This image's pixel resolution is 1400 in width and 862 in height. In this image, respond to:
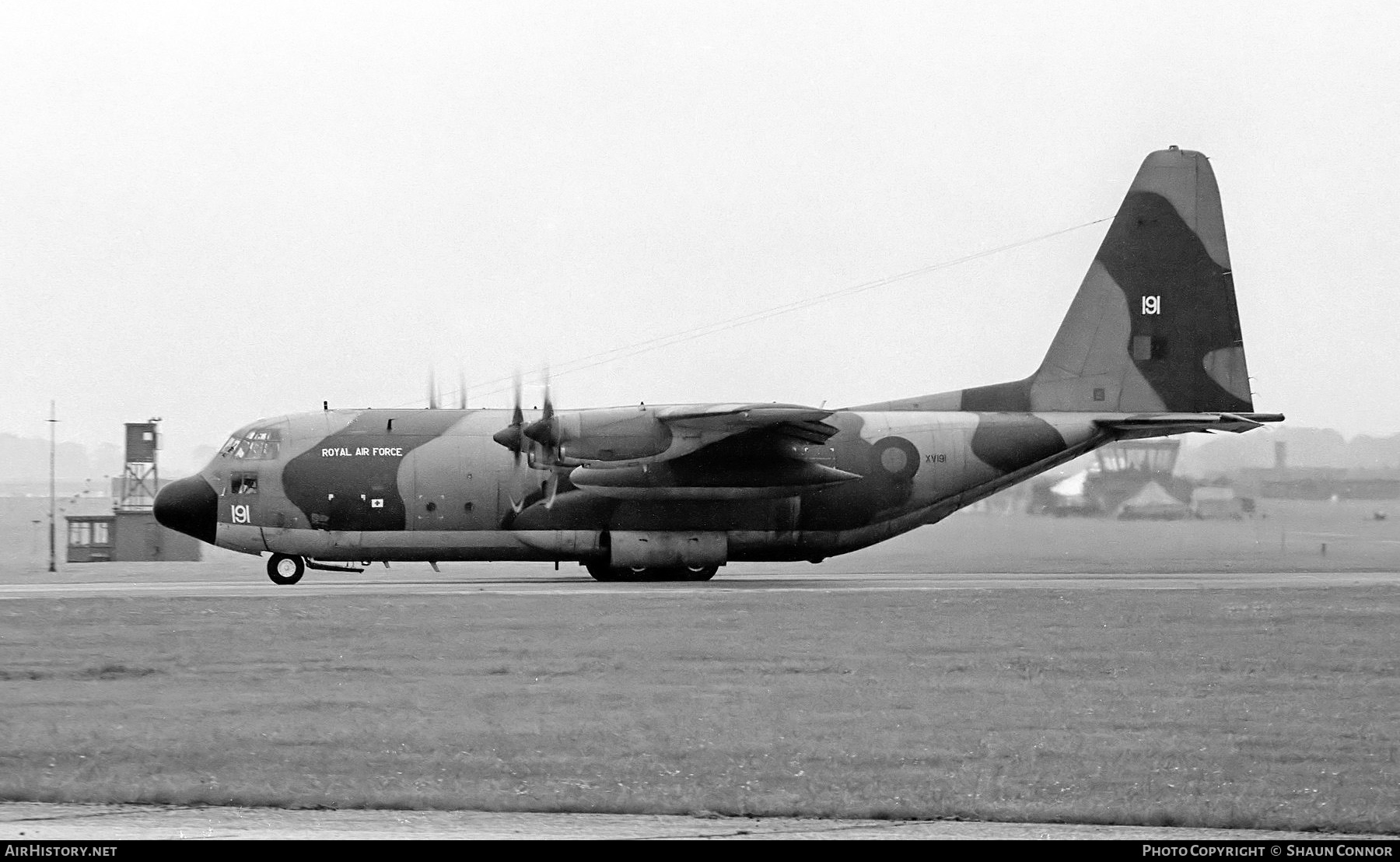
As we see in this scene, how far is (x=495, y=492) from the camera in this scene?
30.6m

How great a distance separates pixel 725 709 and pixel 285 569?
19296mm

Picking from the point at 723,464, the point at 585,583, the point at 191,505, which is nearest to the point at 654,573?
the point at 585,583

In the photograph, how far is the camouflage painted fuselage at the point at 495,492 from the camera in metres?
30.5

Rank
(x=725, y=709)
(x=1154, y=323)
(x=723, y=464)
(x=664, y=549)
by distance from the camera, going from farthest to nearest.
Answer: (x=1154, y=323)
(x=664, y=549)
(x=723, y=464)
(x=725, y=709)

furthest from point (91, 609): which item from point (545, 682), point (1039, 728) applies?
point (1039, 728)

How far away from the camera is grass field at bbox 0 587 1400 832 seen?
33.3 ft

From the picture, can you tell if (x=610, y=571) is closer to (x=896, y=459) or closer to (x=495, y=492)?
(x=495, y=492)

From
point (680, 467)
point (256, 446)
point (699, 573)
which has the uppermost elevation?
point (256, 446)

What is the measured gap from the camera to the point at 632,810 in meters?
9.52

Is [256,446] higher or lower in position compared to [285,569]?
higher

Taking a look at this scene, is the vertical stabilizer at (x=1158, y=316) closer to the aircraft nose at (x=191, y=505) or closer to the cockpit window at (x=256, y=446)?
the cockpit window at (x=256, y=446)

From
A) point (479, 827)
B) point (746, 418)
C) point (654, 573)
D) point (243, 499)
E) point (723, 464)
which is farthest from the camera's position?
point (654, 573)

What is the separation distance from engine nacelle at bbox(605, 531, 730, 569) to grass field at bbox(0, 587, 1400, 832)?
6240 mm

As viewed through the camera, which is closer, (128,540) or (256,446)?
(256,446)
